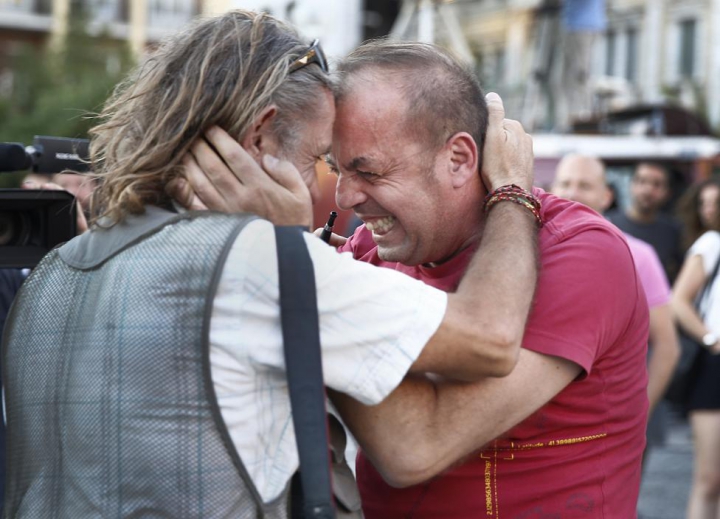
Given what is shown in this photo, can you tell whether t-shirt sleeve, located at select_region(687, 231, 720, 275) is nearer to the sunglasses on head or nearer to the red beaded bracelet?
the red beaded bracelet

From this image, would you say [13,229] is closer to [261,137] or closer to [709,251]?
[261,137]

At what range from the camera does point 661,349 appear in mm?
5324

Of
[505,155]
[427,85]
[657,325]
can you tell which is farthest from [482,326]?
[657,325]

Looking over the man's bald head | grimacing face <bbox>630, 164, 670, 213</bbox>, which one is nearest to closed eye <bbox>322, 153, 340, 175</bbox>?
the man's bald head

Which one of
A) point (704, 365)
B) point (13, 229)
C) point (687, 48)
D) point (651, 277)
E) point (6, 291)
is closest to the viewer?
point (13, 229)

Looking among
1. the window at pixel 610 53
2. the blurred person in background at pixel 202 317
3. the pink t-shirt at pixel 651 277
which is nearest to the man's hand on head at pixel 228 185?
the blurred person in background at pixel 202 317

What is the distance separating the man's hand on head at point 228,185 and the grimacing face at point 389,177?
43 centimetres

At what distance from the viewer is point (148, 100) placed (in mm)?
2039

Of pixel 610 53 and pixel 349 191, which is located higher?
pixel 349 191

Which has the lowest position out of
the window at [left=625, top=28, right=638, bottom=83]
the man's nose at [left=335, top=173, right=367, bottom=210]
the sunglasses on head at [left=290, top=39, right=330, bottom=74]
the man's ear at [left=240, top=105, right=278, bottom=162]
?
the window at [left=625, top=28, right=638, bottom=83]

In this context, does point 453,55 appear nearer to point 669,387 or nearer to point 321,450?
point 321,450

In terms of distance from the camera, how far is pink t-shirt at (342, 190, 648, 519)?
2.21 m

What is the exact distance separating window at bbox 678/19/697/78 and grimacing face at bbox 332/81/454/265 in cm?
2878

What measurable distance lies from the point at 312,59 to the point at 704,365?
4.11 m
